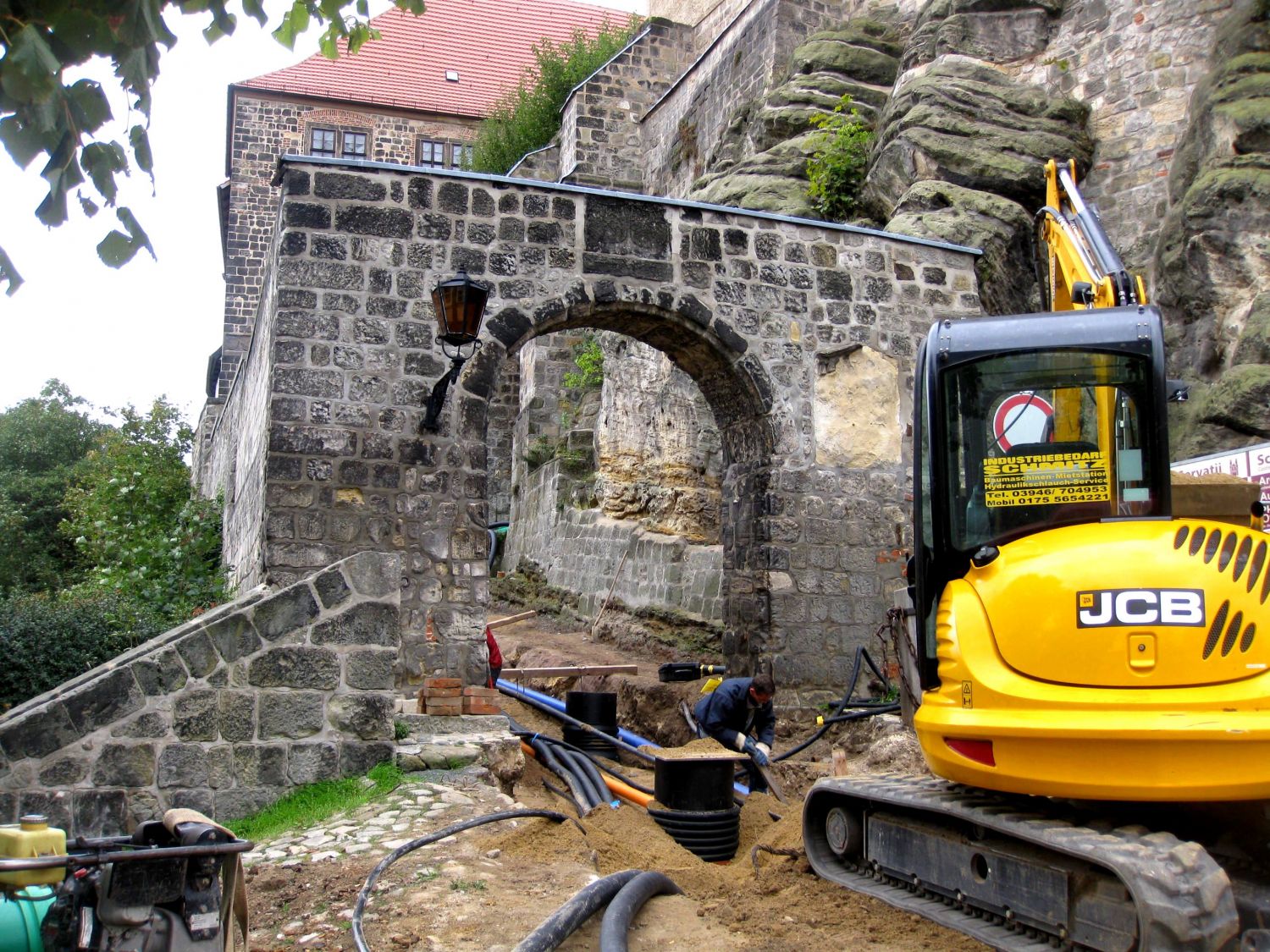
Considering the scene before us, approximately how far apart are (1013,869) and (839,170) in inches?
448

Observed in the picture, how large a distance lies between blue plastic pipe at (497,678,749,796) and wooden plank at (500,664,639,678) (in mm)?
121

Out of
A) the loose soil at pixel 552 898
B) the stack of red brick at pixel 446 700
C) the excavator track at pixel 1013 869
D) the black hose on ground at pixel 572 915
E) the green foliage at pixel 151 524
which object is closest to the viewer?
the excavator track at pixel 1013 869

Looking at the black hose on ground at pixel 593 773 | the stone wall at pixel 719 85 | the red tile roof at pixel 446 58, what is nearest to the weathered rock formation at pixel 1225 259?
the black hose on ground at pixel 593 773

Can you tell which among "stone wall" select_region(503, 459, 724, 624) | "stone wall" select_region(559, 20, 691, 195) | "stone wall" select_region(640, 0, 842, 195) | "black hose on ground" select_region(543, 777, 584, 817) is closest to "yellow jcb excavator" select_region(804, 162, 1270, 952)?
"black hose on ground" select_region(543, 777, 584, 817)

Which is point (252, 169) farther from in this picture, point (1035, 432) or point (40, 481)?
point (1035, 432)

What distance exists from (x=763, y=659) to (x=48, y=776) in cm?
593

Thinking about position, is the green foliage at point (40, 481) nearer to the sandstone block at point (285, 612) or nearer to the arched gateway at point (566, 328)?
the arched gateway at point (566, 328)

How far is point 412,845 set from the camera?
5.07 metres

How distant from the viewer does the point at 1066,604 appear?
3898 millimetres

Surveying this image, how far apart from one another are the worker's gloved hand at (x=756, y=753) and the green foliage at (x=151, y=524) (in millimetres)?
7269

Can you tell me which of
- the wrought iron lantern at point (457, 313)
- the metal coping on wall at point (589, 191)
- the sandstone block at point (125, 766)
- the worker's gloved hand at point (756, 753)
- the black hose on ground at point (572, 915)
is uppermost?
the metal coping on wall at point (589, 191)

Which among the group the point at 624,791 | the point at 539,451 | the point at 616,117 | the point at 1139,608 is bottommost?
the point at 624,791

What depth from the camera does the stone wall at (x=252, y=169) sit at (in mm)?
27188

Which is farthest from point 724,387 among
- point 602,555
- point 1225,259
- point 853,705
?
point 602,555
